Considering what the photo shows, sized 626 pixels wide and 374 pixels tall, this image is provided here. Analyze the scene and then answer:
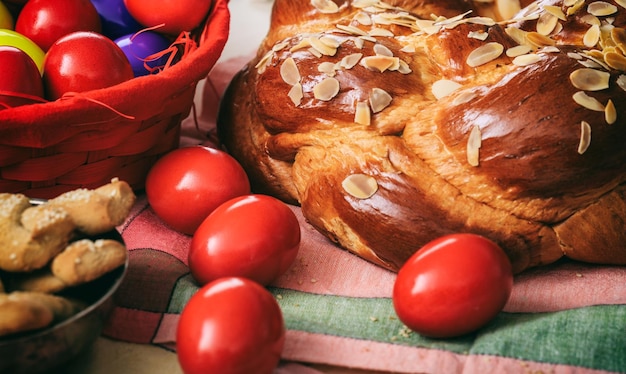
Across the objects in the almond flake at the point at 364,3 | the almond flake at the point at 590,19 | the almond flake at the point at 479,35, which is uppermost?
the almond flake at the point at 479,35

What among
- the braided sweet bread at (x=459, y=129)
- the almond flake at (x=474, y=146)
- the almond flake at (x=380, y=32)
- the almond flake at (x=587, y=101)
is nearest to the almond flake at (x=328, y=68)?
the braided sweet bread at (x=459, y=129)

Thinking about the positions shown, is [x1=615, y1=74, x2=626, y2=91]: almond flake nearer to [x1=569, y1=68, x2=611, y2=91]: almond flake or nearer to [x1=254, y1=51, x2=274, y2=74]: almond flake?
[x1=569, y1=68, x2=611, y2=91]: almond flake

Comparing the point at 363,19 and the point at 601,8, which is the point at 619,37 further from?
the point at 363,19

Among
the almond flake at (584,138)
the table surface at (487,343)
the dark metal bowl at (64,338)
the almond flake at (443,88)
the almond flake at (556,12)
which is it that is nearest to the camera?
the dark metal bowl at (64,338)

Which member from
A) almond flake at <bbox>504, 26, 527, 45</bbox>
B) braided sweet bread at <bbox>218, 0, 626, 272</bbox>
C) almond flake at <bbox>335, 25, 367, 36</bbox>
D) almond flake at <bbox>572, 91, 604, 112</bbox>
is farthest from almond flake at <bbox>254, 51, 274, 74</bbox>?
almond flake at <bbox>572, 91, 604, 112</bbox>

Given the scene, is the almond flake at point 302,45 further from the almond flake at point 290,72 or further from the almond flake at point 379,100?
the almond flake at point 379,100

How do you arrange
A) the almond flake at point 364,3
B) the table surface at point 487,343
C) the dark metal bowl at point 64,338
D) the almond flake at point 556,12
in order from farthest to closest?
the almond flake at point 364,3 < the almond flake at point 556,12 < the table surface at point 487,343 < the dark metal bowl at point 64,338

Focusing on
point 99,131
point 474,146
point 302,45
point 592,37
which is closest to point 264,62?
point 302,45

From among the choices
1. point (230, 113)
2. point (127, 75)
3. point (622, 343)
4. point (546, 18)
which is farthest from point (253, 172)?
point (622, 343)
